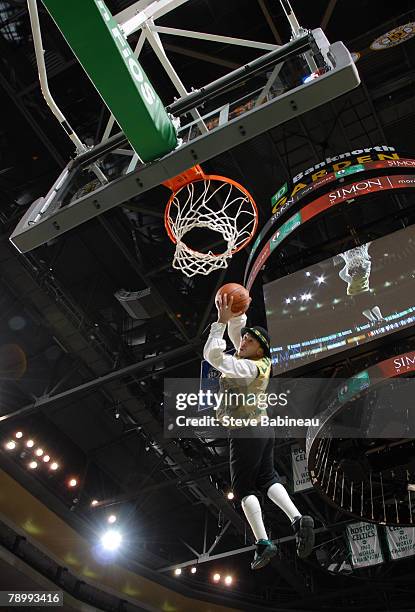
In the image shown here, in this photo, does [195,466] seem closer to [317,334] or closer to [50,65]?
[317,334]

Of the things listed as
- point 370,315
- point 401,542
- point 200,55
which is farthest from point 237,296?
point 401,542

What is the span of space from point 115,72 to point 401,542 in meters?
11.7

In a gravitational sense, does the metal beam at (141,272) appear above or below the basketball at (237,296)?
above

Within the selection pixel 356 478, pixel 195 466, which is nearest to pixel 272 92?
pixel 356 478

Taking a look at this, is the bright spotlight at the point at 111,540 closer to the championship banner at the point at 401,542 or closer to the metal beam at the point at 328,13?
the championship banner at the point at 401,542

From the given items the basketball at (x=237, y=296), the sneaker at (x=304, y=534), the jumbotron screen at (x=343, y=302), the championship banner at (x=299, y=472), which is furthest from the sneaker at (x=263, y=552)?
the championship banner at (x=299, y=472)

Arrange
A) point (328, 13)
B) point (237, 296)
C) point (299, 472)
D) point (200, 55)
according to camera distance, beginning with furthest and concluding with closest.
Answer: point (299, 472)
point (200, 55)
point (328, 13)
point (237, 296)

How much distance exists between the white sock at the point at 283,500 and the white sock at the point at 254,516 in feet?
0.49

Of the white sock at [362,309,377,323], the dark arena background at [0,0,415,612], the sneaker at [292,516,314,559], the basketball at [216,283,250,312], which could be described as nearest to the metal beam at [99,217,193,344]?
the dark arena background at [0,0,415,612]

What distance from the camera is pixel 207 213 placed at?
32.4 feet

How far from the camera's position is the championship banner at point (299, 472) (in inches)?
462

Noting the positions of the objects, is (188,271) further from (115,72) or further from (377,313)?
(115,72)

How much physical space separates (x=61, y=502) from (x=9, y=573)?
2.00 m

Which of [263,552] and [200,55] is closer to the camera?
[263,552]
